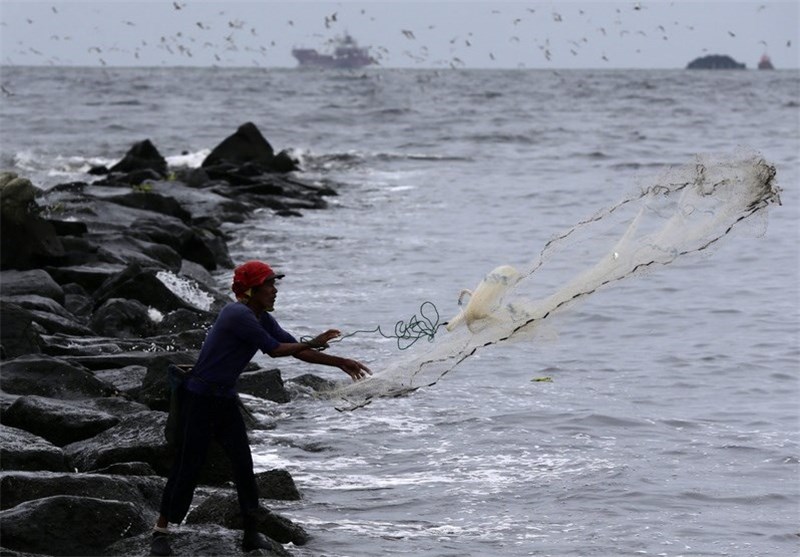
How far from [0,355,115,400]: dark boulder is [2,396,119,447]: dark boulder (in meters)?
1.11

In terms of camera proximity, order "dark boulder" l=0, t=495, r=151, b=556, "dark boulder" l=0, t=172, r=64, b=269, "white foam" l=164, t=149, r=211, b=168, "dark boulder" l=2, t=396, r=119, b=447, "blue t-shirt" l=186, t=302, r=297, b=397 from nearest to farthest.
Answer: "blue t-shirt" l=186, t=302, r=297, b=397
"dark boulder" l=0, t=495, r=151, b=556
"dark boulder" l=2, t=396, r=119, b=447
"dark boulder" l=0, t=172, r=64, b=269
"white foam" l=164, t=149, r=211, b=168

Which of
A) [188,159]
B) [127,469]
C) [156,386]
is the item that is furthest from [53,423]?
[188,159]

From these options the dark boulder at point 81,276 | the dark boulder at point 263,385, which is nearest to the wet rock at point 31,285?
the dark boulder at point 81,276

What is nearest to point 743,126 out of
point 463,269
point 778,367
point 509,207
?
point 509,207

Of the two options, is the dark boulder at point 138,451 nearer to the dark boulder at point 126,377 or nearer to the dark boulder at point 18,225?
the dark boulder at point 126,377

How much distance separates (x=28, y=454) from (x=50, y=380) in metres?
2.28

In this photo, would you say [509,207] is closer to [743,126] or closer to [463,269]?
[463,269]

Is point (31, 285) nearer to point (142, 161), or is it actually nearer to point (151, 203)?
point (151, 203)

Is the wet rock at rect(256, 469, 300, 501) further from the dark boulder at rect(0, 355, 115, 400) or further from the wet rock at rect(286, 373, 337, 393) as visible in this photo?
the wet rock at rect(286, 373, 337, 393)

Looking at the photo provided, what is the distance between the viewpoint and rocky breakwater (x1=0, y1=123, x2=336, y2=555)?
7629 millimetres

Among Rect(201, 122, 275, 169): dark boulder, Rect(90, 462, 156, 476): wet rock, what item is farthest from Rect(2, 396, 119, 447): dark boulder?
Rect(201, 122, 275, 169): dark boulder

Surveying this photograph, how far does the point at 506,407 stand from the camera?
40.1ft

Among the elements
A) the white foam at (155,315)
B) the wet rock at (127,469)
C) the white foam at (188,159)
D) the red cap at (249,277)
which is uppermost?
the red cap at (249,277)

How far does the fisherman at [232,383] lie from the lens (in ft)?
23.9
